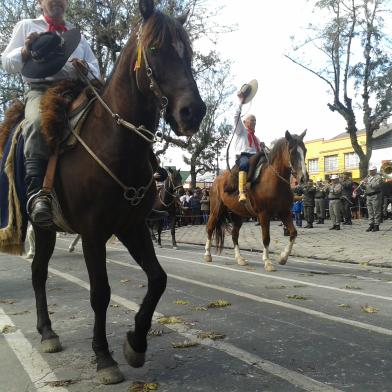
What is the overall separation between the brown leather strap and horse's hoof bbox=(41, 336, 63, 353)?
1.43 meters

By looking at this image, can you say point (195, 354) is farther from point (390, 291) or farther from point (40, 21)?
point (390, 291)

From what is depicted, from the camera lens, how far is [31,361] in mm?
4125

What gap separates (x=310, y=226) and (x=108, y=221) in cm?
1797

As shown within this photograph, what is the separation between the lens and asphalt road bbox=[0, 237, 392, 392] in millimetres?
3596

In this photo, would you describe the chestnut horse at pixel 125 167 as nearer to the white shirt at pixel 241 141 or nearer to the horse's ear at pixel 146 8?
the horse's ear at pixel 146 8

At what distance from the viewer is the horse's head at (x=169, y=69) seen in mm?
3141

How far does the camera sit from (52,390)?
3.46 m

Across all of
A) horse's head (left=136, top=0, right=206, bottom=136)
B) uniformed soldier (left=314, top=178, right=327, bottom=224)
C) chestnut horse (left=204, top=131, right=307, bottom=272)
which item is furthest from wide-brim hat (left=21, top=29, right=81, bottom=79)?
uniformed soldier (left=314, top=178, right=327, bottom=224)

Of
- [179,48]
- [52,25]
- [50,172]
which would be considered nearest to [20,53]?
[52,25]

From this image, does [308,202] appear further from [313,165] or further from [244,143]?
[313,165]

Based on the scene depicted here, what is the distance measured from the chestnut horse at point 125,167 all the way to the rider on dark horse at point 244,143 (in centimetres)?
667

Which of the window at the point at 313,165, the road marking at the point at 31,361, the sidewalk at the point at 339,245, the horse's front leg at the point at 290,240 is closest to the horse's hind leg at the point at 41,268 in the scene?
the road marking at the point at 31,361

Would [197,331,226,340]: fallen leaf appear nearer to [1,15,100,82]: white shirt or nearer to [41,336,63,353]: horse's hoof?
[41,336,63,353]: horse's hoof

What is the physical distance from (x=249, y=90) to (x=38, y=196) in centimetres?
757
